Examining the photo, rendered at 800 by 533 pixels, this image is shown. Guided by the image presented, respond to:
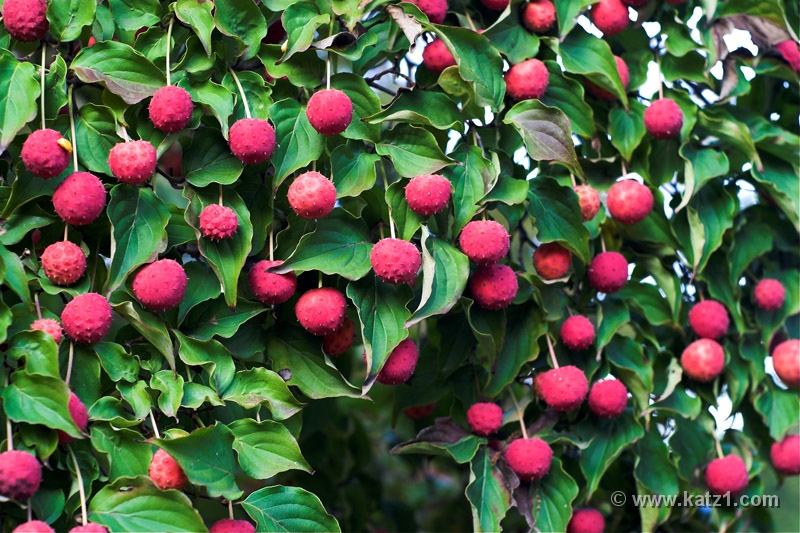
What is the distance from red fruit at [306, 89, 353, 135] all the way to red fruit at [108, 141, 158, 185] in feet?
0.95

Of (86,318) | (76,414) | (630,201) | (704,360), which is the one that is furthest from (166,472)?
(704,360)

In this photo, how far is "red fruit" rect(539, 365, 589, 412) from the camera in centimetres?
189

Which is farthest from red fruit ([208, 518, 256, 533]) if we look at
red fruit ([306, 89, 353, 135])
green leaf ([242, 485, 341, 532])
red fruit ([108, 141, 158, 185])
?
red fruit ([306, 89, 353, 135])

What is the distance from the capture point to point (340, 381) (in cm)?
171

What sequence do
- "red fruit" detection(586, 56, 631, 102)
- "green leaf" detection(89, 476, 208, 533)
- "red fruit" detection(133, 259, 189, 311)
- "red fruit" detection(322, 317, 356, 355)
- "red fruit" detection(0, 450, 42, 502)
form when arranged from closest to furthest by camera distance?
1. "red fruit" detection(0, 450, 42, 502)
2. "green leaf" detection(89, 476, 208, 533)
3. "red fruit" detection(133, 259, 189, 311)
4. "red fruit" detection(322, 317, 356, 355)
5. "red fruit" detection(586, 56, 631, 102)

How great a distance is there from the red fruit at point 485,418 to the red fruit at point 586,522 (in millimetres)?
314

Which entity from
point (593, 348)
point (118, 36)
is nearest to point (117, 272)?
point (118, 36)

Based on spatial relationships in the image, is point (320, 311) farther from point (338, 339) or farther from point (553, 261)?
point (553, 261)

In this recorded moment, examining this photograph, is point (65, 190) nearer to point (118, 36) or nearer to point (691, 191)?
point (118, 36)

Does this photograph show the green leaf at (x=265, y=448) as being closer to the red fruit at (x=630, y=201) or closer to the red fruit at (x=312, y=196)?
the red fruit at (x=312, y=196)

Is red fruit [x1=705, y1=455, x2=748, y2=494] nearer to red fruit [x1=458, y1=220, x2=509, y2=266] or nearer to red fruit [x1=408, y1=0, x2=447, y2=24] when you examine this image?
red fruit [x1=458, y1=220, x2=509, y2=266]

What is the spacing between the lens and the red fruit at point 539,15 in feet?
6.48

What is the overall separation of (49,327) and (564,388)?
1.01 m

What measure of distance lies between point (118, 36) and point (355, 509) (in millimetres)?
1601
